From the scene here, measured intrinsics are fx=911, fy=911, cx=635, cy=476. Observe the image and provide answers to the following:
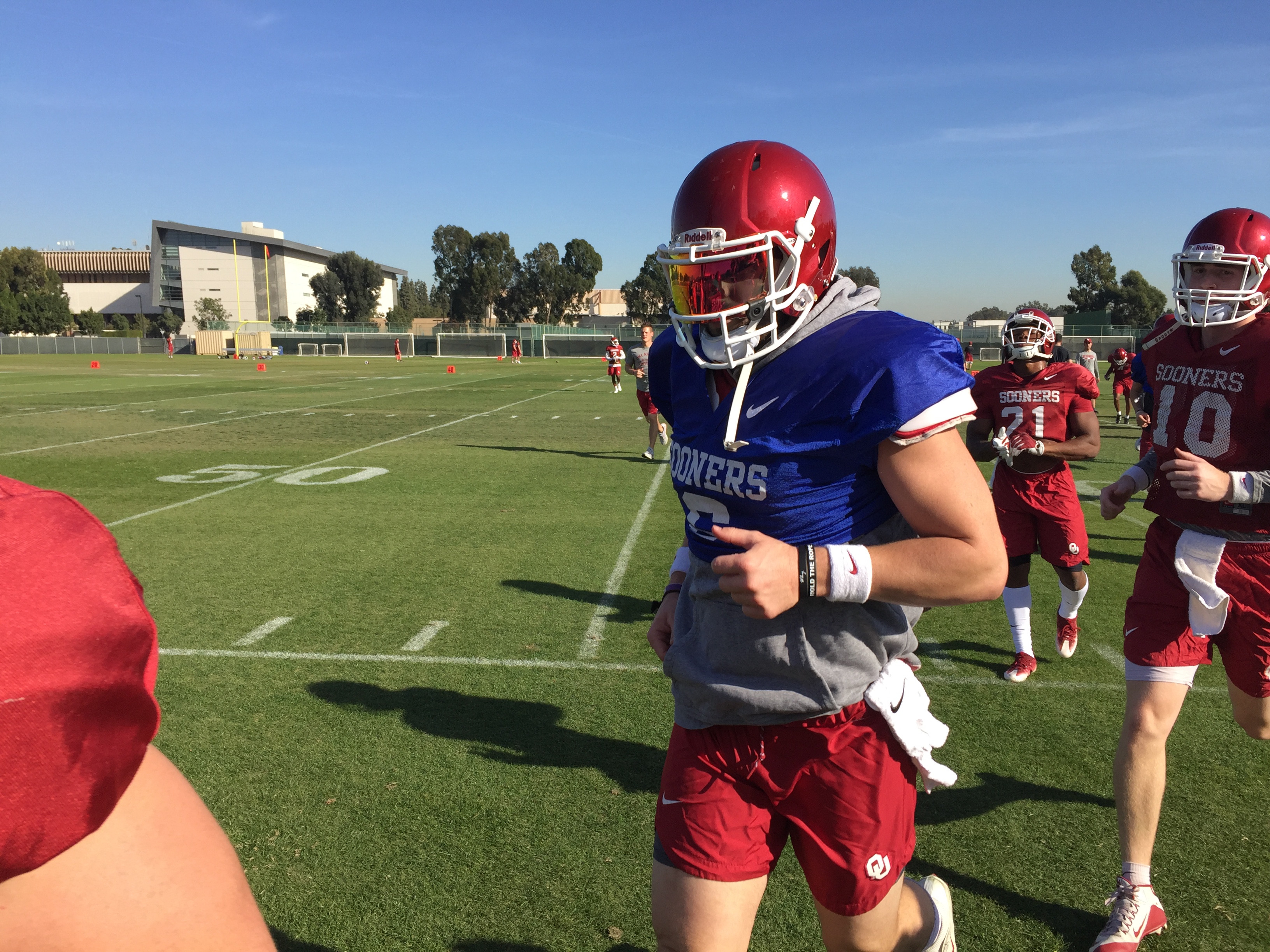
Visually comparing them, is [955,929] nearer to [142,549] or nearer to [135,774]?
[135,774]

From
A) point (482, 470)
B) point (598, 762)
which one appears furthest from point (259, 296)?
point (598, 762)

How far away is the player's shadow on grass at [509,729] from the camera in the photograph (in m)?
4.18

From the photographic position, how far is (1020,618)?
5449mm

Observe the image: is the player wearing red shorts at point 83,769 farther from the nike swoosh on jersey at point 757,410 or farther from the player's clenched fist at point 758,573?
the nike swoosh on jersey at point 757,410

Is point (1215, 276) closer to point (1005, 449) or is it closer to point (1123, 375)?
point (1005, 449)

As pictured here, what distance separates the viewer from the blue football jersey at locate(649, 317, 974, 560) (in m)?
1.86

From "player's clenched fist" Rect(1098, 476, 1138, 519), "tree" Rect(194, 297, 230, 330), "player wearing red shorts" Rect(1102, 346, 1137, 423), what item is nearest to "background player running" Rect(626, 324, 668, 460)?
"player's clenched fist" Rect(1098, 476, 1138, 519)

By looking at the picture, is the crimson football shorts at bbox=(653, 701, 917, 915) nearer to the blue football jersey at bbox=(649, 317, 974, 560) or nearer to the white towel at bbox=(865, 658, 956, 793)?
the white towel at bbox=(865, 658, 956, 793)

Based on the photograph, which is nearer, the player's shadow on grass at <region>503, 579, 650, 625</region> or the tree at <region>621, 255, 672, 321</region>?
the player's shadow on grass at <region>503, 579, 650, 625</region>

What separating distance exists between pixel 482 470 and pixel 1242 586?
10.5m

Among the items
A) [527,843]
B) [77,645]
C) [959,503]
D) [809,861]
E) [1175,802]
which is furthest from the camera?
[1175,802]

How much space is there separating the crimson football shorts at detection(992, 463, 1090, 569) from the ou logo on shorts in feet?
12.8

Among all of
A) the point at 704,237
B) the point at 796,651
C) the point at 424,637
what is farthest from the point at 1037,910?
the point at 424,637

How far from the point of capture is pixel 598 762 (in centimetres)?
420
